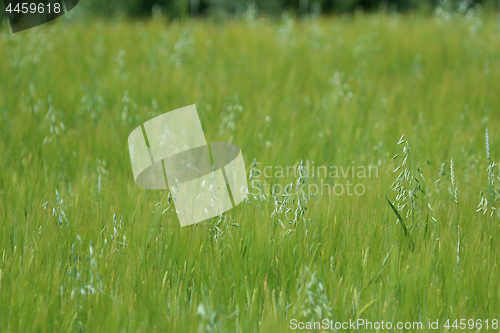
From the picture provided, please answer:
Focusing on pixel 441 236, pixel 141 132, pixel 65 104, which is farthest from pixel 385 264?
pixel 65 104

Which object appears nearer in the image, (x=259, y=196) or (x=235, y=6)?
(x=259, y=196)

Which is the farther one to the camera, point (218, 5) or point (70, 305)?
point (218, 5)

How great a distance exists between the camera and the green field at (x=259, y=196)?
53.4 inches

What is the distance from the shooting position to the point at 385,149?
9.02 ft

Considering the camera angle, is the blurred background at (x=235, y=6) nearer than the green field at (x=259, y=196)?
No

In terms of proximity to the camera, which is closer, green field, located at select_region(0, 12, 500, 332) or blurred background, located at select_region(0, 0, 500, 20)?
green field, located at select_region(0, 12, 500, 332)

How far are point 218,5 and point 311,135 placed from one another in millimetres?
11502

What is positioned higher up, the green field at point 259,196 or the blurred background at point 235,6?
the green field at point 259,196

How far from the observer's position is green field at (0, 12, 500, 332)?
4.45 ft

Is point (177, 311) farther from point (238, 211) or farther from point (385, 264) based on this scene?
point (385, 264)

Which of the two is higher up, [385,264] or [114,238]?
[114,238]

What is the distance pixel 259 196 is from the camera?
80.0 inches

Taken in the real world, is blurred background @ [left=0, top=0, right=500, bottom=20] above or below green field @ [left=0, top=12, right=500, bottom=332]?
below

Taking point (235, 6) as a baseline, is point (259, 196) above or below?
above
